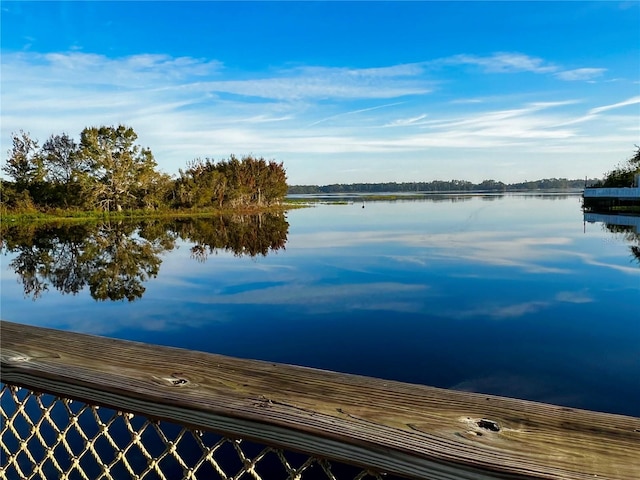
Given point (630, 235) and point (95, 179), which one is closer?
point (630, 235)

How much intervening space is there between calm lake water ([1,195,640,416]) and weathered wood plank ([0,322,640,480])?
5.69 metres

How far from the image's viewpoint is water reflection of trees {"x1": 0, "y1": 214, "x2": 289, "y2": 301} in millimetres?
14078

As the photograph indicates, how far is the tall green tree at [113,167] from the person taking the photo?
137ft

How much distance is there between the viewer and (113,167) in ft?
140

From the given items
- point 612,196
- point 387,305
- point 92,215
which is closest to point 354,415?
point 387,305

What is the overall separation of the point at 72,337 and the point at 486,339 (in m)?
7.93

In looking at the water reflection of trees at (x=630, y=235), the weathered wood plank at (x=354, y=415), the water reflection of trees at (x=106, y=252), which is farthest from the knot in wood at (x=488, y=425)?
the water reflection of trees at (x=630, y=235)

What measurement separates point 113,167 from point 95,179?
Answer: 1962mm

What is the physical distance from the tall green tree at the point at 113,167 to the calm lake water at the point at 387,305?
896 inches

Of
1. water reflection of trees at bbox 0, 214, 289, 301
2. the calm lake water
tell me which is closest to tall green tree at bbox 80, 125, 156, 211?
water reflection of trees at bbox 0, 214, 289, 301

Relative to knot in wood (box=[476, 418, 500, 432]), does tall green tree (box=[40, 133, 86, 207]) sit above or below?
above

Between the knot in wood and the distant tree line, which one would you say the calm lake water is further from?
the distant tree line

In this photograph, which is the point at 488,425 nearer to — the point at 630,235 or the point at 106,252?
the point at 106,252

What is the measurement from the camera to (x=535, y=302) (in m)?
10.6
